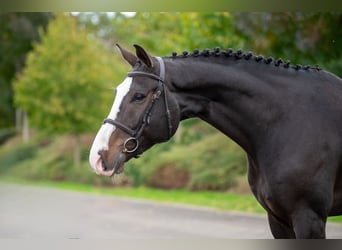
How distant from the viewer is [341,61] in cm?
690

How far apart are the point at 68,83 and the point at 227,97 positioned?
424 inches

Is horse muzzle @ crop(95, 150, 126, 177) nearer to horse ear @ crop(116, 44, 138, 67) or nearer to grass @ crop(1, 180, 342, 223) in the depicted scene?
horse ear @ crop(116, 44, 138, 67)

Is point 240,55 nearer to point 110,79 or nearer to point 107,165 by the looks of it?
point 107,165

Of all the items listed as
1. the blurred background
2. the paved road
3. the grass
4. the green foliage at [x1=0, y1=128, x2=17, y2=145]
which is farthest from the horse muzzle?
the green foliage at [x1=0, y1=128, x2=17, y2=145]

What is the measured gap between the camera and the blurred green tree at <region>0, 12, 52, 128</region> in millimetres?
15938

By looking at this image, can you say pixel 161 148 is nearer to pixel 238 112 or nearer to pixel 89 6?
pixel 89 6

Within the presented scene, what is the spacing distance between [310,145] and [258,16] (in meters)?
5.82

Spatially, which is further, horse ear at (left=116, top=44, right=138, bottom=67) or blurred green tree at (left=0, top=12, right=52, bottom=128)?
blurred green tree at (left=0, top=12, right=52, bottom=128)

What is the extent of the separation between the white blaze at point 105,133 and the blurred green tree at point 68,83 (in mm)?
10535

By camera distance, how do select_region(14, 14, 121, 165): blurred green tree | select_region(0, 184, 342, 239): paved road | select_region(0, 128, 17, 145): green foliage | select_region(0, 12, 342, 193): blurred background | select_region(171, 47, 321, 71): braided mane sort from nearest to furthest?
select_region(171, 47, 321, 71): braided mane < select_region(0, 184, 342, 239): paved road < select_region(0, 12, 342, 193): blurred background < select_region(14, 14, 121, 165): blurred green tree < select_region(0, 128, 17, 145): green foliage

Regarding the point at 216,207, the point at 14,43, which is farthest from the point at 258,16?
the point at 14,43

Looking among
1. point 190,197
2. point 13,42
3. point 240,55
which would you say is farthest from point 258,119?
point 13,42

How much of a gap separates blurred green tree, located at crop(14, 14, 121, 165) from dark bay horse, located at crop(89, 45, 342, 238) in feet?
34.4

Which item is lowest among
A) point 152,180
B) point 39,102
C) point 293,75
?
point 152,180
